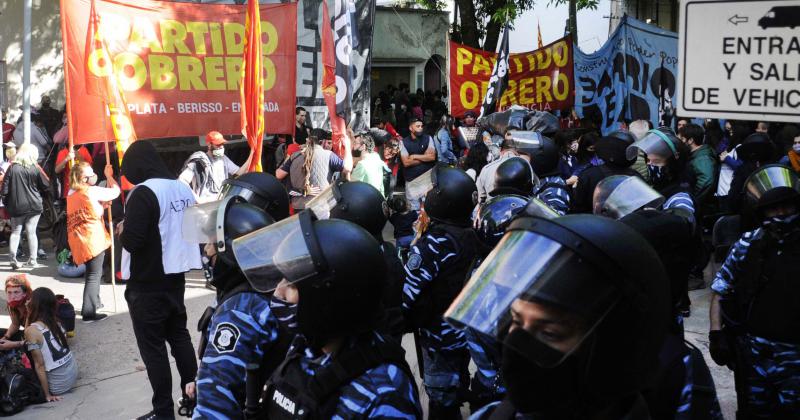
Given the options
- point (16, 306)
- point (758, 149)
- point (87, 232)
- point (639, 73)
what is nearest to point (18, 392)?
point (16, 306)

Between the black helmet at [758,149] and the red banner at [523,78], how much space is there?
5.12 meters

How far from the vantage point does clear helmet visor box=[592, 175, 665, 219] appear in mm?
4070

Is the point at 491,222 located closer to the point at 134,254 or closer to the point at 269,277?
the point at 269,277

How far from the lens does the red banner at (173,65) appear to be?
8.16 meters

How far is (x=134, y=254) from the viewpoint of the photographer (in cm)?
550

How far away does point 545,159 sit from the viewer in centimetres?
680

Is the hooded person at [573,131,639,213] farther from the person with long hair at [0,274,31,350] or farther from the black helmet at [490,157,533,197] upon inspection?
the person with long hair at [0,274,31,350]

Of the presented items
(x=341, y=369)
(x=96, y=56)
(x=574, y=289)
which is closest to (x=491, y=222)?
(x=341, y=369)

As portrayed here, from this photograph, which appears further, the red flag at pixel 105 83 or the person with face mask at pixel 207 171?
the person with face mask at pixel 207 171

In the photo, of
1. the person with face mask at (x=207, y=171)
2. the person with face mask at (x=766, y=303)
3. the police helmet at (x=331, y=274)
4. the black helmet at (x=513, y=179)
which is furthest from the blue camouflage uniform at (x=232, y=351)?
the person with face mask at (x=207, y=171)

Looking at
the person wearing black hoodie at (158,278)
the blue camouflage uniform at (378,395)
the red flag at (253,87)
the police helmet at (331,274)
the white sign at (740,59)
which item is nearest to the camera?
the blue camouflage uniform at (378,395)

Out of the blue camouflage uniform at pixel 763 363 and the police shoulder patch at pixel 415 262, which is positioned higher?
the police shoulder patch at pixel 415 262

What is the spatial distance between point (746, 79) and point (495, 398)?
193 cm

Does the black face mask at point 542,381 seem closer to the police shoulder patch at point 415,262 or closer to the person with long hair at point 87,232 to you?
the police shoulder patch at point 415,262
